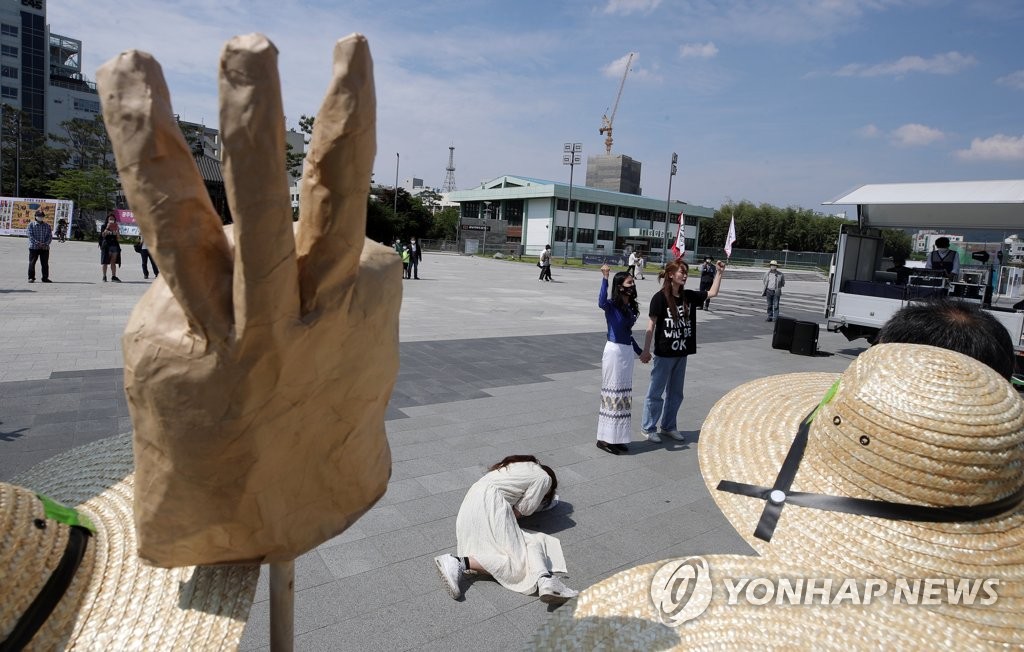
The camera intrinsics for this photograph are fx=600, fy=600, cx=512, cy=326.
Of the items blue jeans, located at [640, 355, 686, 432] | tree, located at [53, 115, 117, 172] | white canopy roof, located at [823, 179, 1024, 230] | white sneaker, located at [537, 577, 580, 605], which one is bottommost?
white sneaker, located at [537, 577, 580, 605]

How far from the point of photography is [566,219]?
174 ft

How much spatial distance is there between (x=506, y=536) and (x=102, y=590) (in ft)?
8.01

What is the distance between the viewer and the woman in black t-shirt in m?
5.40

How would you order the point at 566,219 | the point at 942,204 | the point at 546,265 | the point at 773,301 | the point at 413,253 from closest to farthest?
the point at 942,204
the point at 773,301
the point at 413,253
the point at 546,265
the point at 566,219

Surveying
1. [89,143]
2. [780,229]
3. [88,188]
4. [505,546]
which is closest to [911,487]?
[505,546]

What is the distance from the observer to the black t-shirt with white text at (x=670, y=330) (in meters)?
5.39

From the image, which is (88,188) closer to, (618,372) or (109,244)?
(109,244)

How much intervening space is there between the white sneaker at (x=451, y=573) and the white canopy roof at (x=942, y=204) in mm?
9442

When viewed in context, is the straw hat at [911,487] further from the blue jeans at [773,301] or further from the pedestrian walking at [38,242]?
the pedestrian walking at [38,242]

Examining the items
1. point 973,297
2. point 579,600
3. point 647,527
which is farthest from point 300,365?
point 973,297

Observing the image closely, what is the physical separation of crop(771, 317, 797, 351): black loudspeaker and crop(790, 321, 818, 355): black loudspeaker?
0.26 feet

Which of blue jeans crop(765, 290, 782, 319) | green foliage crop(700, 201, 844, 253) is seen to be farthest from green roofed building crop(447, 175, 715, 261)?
blue jeans crop(765, 290, 782, 319)

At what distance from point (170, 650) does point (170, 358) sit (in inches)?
19.0

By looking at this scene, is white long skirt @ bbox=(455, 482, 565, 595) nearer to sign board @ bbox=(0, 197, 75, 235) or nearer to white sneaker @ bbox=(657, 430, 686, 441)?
white sneaker @ bbox=(657, 430, 686, 441)
